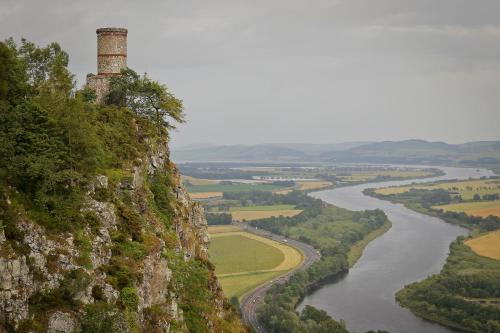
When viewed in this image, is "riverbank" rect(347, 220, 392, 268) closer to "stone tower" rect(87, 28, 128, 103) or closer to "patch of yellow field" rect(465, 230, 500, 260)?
"patch of yellow field" rect(465, 230, 500, 260)

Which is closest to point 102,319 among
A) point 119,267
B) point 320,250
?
point 119,267

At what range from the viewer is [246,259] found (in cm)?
12838

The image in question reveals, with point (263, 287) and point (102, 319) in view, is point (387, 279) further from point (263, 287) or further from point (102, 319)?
point (102, 319)

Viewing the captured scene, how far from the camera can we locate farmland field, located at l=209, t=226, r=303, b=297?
112875 mm

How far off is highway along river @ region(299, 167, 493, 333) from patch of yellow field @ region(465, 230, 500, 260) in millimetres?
6087

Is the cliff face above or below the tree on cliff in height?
below

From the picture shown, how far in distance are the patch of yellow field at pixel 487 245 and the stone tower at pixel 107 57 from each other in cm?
10837

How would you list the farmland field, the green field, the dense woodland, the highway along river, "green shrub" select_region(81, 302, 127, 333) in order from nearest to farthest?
1. "green shrub" select_region(81, 302, 127, 333)
2. the dense woodland
3. the highway along river
4. the farmland field
5. the green field

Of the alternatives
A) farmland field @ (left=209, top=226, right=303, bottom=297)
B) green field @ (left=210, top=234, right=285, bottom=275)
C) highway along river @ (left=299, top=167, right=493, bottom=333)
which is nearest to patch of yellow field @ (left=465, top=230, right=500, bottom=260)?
highway along river @ (left=299, top=167, right=493, bottom=333)

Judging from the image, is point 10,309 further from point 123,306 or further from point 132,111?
point 132,111

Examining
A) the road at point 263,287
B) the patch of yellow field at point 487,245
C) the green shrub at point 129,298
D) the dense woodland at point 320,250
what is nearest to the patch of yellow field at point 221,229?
the road at point 263,287

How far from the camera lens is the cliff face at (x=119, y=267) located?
916 inches

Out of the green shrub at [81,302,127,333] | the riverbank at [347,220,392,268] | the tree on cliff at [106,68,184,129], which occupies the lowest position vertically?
the riverbank at [347,220,392,268]

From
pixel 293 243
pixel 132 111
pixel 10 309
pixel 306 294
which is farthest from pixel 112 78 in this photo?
pixel 293 243
